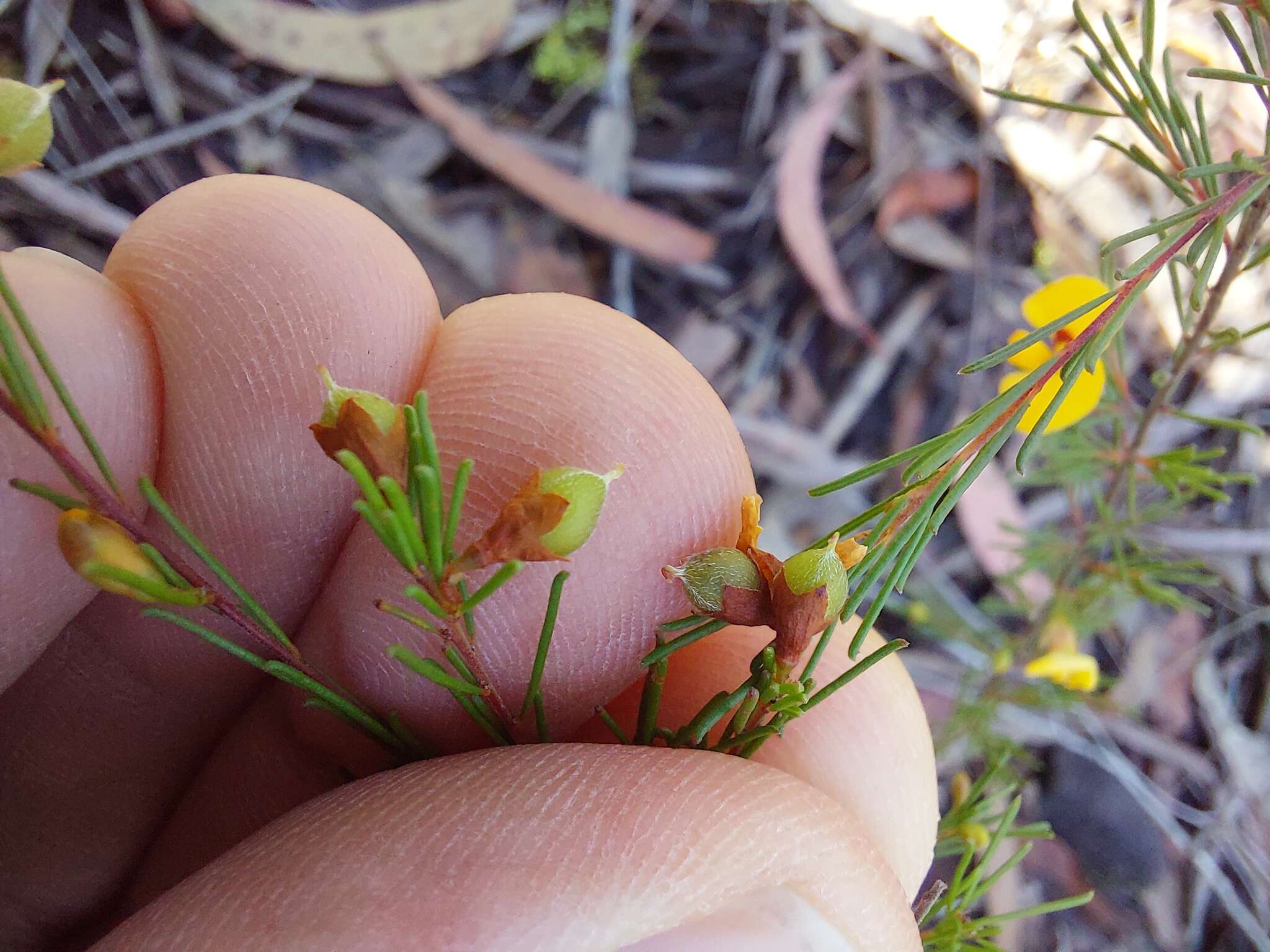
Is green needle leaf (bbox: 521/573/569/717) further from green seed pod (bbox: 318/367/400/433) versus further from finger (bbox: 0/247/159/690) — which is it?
finger (bbox: 0/247/159/690)

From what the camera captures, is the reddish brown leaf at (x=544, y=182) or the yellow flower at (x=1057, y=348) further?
the reddish brown leaf at (x=544, y=182)

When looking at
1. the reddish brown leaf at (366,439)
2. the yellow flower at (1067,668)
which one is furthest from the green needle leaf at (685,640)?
the yellow flower at (1067,668)

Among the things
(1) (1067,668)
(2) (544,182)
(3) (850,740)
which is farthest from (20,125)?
(2) (544,182)

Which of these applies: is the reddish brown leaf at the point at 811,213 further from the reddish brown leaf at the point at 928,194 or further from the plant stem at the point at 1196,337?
the plant stem at the point at 1196,337

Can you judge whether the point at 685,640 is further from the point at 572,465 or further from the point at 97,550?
the point at 97,550

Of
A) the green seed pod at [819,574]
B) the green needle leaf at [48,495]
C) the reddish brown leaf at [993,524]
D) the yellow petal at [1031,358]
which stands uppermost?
the green needle leaf at [48,495]

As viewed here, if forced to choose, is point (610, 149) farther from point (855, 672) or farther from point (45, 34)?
point (855, 672)

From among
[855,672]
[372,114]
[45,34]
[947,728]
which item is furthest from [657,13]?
[855,672]
